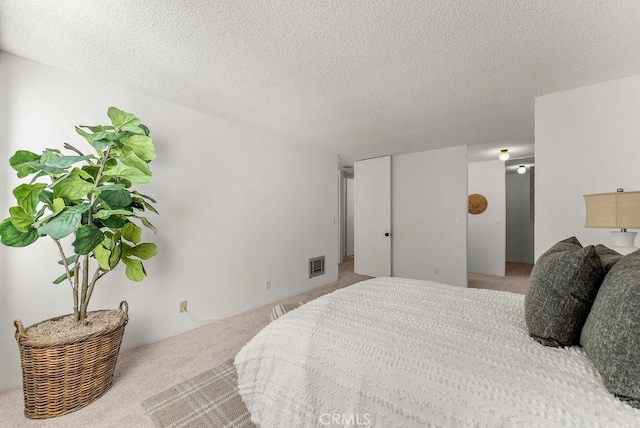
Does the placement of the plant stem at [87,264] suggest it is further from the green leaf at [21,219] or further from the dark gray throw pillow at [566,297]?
the dark gray throw pillow at [566,297]

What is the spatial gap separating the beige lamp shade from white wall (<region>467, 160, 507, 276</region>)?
12.1 feet

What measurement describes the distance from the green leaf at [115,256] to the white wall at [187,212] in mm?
628

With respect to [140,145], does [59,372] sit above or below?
below

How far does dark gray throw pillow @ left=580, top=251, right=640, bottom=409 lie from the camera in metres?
0.70

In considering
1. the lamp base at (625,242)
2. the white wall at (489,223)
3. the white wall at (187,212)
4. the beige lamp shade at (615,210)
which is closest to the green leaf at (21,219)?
the white wall at (187,212)

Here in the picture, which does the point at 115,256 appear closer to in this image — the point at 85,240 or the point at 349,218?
the point at 85,240

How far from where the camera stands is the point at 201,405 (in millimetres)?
1572

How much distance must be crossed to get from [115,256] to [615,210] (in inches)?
129

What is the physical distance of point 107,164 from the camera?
1766 millimetres

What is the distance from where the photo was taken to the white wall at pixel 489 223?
16.3ft

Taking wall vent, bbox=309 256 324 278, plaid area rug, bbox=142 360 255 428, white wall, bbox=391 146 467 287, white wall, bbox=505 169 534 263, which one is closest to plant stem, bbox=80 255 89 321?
plaid area rug, bbox=142 360 255 428

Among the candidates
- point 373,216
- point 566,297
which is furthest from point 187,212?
point 373,216

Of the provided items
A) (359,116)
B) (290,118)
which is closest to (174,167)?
(290,118)

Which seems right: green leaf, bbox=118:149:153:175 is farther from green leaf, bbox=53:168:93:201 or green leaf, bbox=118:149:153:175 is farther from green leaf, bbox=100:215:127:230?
green leaf, bbox=100:215:127:230
